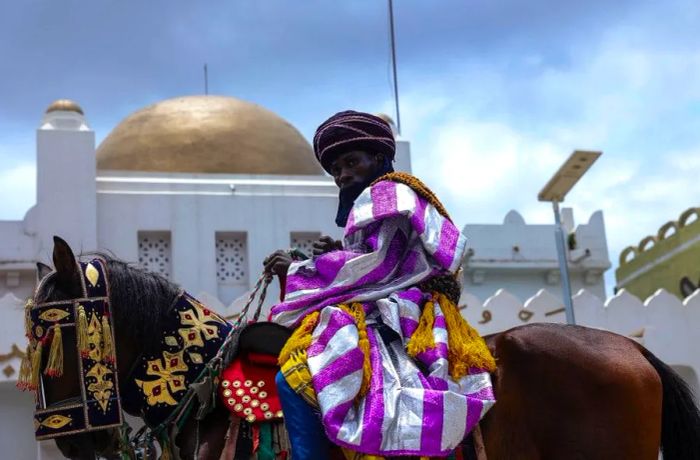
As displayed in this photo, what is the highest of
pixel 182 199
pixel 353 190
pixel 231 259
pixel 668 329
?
pixel 182 199

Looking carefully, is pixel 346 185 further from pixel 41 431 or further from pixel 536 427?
pixel 41 431

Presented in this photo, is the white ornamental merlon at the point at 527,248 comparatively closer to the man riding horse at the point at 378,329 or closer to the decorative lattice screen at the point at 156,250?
the decorative lattice screen at the point at 156,250

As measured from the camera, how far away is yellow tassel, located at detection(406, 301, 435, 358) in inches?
161

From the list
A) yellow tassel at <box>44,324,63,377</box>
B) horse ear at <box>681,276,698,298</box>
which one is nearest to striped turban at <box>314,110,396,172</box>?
yellow tassel at <box>44,324,63,377</box>

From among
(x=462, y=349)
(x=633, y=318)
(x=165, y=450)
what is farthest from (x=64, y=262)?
(x=633, y=318)

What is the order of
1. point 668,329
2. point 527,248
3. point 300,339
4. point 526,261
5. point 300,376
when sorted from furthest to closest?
point 527,248 → point 526,261 → point 668,329 → point 300,339 → point 300,376

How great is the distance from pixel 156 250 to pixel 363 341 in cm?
1485

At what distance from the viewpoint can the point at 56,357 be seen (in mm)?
4129

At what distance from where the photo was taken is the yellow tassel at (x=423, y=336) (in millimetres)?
4094

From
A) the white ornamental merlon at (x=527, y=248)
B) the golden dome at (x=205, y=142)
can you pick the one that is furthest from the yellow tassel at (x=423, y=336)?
the white ornamental merlon at (x=527, y=248)

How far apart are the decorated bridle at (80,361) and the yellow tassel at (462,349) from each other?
1405 mm

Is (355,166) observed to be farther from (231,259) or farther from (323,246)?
(231,259)

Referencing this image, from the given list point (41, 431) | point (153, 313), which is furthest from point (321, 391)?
point (41, 431)

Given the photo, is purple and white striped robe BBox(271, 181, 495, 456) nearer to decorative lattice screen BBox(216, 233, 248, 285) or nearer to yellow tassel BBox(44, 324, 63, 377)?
yellow tassel BBox(44, 324, 63, 377)
